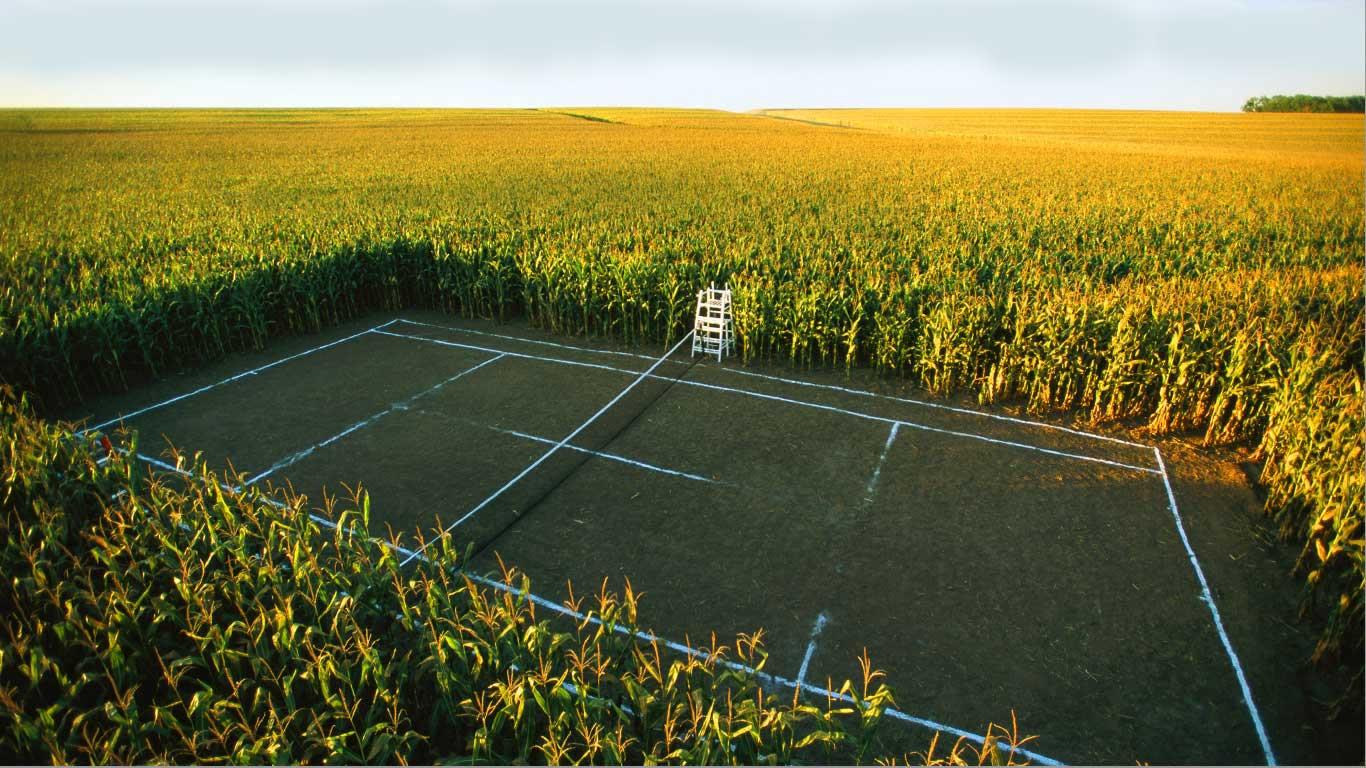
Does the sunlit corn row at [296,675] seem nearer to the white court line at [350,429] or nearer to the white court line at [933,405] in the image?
the white court line at [350,429]

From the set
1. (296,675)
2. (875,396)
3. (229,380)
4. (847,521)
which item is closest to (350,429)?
(229,380)

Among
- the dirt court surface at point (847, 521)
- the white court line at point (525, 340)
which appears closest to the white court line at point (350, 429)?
the dirt court surface at point (847, 521)

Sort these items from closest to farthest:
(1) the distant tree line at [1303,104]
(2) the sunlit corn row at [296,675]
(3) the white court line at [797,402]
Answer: (2) the sunlit corn row at [296,675], (3) the white court line at [797,402], (1) the distant tree line at [1303,104]

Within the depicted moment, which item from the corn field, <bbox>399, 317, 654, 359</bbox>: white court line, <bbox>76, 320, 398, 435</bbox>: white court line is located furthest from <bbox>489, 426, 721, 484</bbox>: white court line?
<bbox>76, 320, 398, 435</bbox>: white court line

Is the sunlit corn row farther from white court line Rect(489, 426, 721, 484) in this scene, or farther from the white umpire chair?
the white umpire chair

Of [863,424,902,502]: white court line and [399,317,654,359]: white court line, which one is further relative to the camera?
[399,317,654,359]: white court line

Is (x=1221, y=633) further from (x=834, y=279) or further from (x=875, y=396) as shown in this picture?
(x=834, y=279)
